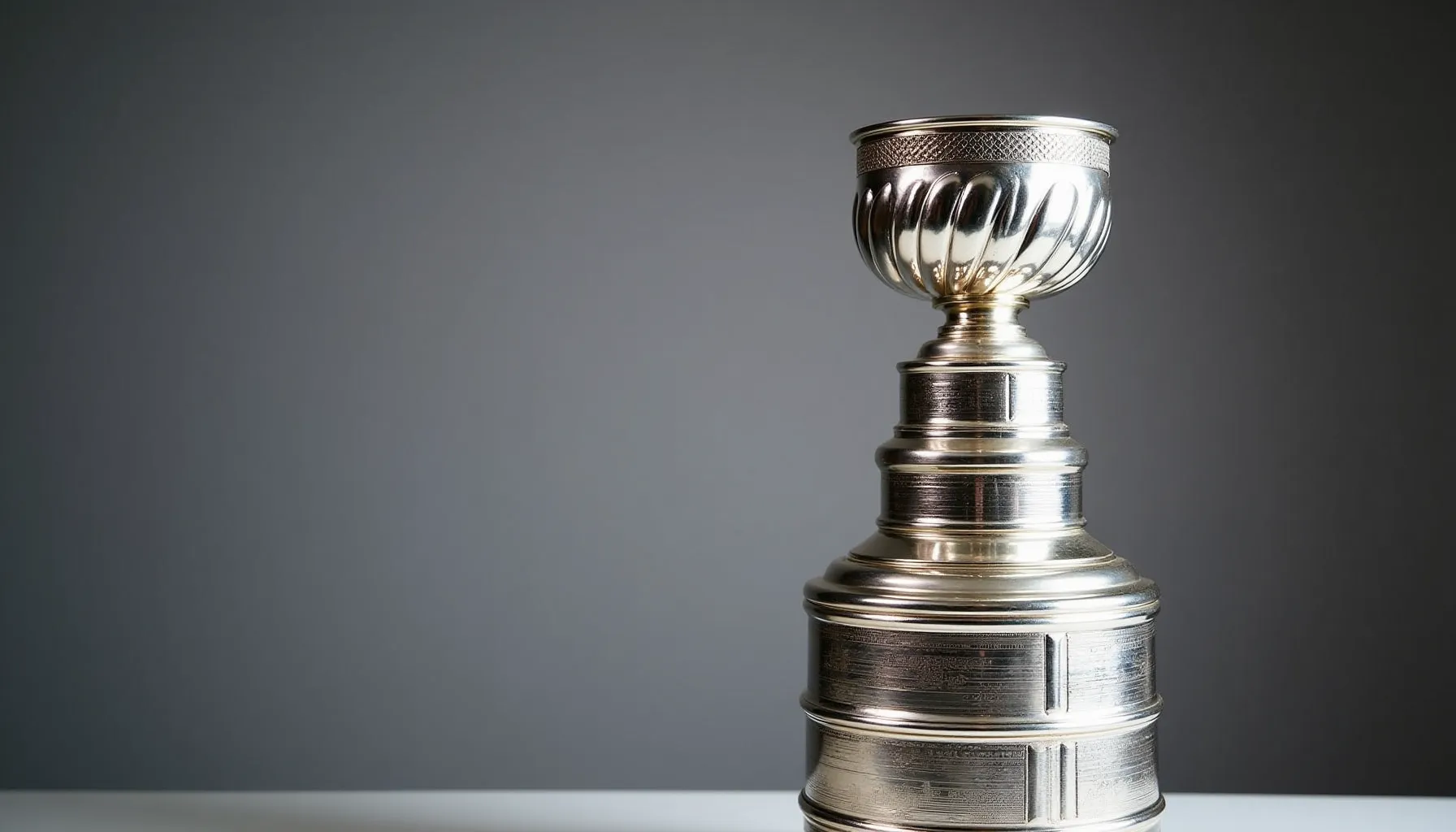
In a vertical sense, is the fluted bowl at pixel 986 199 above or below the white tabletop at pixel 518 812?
above

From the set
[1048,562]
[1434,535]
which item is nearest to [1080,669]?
[1048,562]

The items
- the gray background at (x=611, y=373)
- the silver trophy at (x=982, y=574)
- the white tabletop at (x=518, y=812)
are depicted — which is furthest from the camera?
the gray background at (x=611, y=373)

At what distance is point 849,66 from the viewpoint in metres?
2.74

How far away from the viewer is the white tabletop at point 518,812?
1305 mm

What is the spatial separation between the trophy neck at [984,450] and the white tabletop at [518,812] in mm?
346

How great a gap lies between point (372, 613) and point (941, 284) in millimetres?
1813

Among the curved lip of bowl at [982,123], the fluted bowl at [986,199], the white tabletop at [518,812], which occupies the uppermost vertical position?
the curved lip of bowl at [982,123]

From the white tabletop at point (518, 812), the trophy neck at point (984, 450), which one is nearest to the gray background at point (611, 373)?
the white tabletop at point (518, 812)

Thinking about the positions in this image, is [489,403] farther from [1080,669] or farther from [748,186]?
[1080,669]

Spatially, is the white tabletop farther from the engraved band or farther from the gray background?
the gray background

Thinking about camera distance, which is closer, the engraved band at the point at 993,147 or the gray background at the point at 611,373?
the engraved band at the point at 993,147

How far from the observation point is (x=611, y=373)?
8.96 ft

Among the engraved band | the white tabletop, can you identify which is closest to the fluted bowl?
the engraved band

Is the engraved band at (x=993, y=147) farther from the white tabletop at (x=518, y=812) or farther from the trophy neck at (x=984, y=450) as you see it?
the white tabletop at (x=518, y=812)
